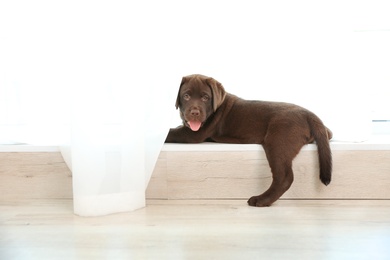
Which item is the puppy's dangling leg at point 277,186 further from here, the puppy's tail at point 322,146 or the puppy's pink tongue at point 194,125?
the puppy's pink tongue at point 194,125

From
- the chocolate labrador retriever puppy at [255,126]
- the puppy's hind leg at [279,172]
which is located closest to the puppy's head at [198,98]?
the chocolate labrador retriever puppy at [255,126]

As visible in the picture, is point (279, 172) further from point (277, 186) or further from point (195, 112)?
point (195, 112)

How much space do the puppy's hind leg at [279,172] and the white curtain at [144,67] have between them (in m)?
0.25

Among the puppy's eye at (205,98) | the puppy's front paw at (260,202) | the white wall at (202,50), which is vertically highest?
the white wall at (202,50)

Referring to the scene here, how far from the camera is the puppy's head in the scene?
1683 millimetres

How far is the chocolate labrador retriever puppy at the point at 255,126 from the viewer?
1627mm

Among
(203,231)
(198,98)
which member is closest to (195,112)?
(198,98)

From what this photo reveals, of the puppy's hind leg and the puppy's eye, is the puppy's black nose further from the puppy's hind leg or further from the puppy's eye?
the puppy's hind leg

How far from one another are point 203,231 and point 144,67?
0.54m

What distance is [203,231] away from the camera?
1.34 meters

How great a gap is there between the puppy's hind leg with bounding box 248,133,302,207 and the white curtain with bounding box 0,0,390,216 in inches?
9.9

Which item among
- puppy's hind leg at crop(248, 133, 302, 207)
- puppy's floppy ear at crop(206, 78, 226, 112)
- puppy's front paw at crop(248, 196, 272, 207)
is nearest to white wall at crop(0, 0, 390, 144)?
puppy's floppy ear at crop(206, 78, 226, 112)

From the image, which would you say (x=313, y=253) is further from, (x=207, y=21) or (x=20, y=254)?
(x=207, y=21)

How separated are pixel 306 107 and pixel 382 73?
390 mm
